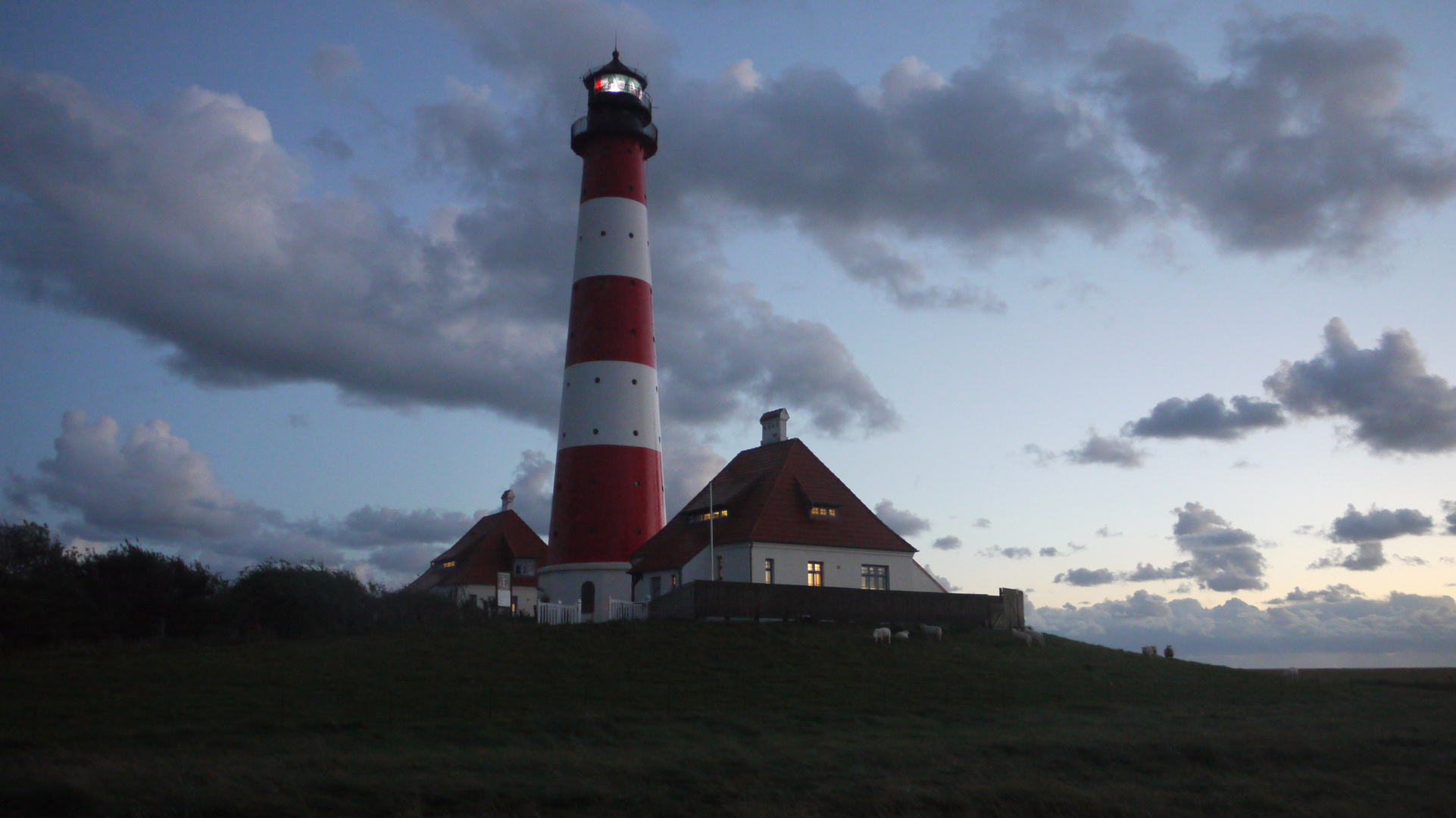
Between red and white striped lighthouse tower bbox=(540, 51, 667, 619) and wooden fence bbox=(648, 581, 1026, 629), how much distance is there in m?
5.12

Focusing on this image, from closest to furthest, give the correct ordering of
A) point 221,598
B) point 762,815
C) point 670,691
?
1. point 762,815
2. point 670,691
3. point 221,598

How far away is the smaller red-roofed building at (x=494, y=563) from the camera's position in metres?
53.8

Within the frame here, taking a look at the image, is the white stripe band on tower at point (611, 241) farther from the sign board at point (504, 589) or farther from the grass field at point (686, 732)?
the grass field at point (686, 732)

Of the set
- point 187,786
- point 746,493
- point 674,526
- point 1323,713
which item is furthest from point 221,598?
point 1323,713

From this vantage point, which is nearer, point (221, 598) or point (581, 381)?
point (221, 598)

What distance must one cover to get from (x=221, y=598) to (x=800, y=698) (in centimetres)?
2146

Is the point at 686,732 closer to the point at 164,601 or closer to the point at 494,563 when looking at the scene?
the point at 164,601

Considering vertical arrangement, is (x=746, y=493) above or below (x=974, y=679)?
above

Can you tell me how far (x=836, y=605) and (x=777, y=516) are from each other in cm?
516

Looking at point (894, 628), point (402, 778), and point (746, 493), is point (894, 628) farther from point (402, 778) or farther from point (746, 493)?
→ point (402, 778)

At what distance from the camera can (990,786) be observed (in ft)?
42.4

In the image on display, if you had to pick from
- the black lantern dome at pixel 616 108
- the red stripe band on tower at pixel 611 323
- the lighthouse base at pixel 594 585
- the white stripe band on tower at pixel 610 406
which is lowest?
the lighthouse base at pixel 594 585

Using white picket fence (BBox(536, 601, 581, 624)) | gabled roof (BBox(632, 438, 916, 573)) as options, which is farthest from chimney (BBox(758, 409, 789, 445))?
white picket fence (BBox(536, 601, 581, 624))

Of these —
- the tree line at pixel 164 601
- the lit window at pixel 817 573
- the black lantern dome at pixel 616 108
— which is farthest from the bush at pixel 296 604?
the black lantern dome at pixel 616 108
